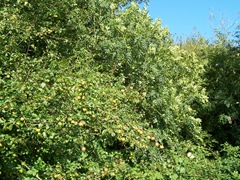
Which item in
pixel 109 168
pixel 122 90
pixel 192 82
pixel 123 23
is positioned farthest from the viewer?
pixel 192 82

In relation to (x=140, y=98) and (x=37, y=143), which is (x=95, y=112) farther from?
(x=140, y=98)

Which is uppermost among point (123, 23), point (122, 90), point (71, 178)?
point (123, 23)

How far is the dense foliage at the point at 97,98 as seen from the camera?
2848mm

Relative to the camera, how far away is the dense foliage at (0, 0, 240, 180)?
2848mm

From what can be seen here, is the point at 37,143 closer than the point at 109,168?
Yes

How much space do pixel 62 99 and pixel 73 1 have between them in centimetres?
188

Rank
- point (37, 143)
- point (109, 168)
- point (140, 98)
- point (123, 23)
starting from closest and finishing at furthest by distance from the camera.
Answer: point (37, 143)
point (109, 168)
point (140, 98)
point (123, 23)

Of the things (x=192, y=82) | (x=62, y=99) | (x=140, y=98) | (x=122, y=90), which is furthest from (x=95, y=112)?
(x=192, y=82)

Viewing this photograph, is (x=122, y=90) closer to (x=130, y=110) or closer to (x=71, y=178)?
(x=130, y=110)

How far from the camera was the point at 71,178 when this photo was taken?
116 inches

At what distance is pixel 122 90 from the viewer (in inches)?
153

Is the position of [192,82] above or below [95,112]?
above

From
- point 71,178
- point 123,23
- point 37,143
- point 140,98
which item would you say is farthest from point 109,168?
point 123,23

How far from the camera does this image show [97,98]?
3287 mm
